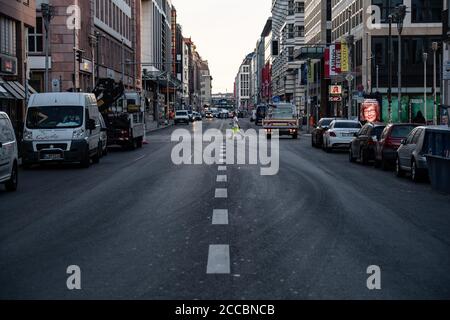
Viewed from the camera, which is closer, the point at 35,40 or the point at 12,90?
the point at 12,90

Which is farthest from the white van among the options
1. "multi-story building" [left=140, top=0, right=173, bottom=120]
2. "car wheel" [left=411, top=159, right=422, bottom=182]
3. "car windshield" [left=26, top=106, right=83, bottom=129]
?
"multi-story building" [left=140, top=0, right=173, bottom=120]

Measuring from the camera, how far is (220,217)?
1281 cm

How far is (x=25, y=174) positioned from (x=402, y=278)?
58.9 ft

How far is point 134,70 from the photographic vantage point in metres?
101

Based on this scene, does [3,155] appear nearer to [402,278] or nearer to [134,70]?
[402,278]

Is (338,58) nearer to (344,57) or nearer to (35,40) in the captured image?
(344,57)

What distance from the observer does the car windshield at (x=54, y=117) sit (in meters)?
26.8

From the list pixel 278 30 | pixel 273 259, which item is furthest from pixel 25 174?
pixel 278 30

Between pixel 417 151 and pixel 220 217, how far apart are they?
9658 mm

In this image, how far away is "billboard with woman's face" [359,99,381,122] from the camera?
190ft

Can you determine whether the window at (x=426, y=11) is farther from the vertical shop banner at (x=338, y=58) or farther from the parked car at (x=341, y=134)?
the parked car at (x=341, y=134)

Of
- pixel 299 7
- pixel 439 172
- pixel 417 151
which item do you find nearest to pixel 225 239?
pixel 439 172

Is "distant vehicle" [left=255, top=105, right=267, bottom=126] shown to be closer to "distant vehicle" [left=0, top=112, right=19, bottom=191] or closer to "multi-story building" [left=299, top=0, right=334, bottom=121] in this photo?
"multi-story building" [left=299, top=0, right=334, bottom=121]

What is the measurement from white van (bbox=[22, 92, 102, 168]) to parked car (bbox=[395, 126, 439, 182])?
33.1ft
